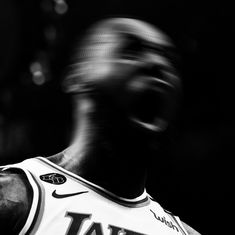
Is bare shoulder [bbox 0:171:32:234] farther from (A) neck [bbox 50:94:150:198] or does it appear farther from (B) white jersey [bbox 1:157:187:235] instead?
(A) neck [bbox 50:94:150:198]

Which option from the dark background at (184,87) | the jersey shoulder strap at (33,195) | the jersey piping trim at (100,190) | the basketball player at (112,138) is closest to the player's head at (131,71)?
the basketball player at (112,138)

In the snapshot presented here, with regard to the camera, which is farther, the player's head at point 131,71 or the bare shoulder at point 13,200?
the player's head at point 131,71

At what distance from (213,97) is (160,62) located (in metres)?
3.68

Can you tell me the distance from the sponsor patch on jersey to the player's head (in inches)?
13.1

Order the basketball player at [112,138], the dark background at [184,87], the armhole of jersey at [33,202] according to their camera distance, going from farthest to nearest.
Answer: the dark background at [184,87], the basketball player at [112,138], the armhole of jersey at [33,202]

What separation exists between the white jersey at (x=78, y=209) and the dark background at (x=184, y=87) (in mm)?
3081

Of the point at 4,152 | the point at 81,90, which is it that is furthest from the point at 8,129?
the point at 81,90

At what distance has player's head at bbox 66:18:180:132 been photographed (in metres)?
2.00

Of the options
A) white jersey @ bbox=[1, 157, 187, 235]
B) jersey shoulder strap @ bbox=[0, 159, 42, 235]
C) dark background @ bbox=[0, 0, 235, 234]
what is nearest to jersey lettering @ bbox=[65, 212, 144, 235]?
white jersey @ bbox=[1, 157, 187, 235]

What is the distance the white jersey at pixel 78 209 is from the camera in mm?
1800

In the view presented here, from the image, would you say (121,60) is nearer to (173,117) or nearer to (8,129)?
(173,117)

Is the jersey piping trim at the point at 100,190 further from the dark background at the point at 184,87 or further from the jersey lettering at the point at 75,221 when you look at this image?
the dark background at the point at 184,87

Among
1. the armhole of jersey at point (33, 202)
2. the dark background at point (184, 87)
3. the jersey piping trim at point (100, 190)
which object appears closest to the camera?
the armhole of jersey at point (33, 202)

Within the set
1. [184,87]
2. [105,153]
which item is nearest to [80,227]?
[105,153]
